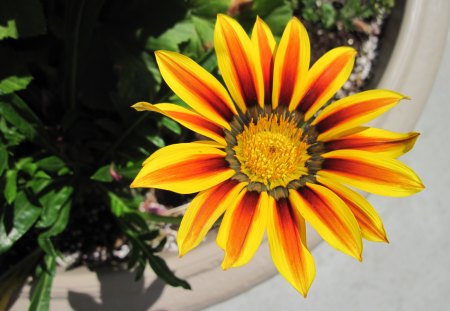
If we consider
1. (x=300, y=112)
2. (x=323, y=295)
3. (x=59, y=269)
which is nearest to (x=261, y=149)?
(x=300, y=112)

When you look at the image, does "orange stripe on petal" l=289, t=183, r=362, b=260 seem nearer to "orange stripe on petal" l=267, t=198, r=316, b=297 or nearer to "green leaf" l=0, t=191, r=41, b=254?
"orange stripe on petal" l=267, t=198, r=316, b=297

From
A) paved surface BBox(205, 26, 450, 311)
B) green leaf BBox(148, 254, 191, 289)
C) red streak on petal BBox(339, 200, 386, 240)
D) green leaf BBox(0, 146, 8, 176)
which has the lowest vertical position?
paved surface BBox(205, 26, 450, 311)

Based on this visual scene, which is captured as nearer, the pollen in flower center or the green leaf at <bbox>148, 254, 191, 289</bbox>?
the pollen in flower center

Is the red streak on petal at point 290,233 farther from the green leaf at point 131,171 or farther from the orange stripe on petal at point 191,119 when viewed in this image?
the green leaf at point 131,171

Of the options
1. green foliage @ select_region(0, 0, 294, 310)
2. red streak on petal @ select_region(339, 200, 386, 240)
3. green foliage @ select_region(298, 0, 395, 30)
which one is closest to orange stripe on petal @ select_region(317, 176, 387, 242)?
red streak on petal @ select_region(339, 200, 386, 240)

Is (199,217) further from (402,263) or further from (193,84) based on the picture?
(402,263)

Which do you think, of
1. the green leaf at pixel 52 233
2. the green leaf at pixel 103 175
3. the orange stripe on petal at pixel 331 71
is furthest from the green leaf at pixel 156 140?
the orange stripe on petal at pixel 331 71
